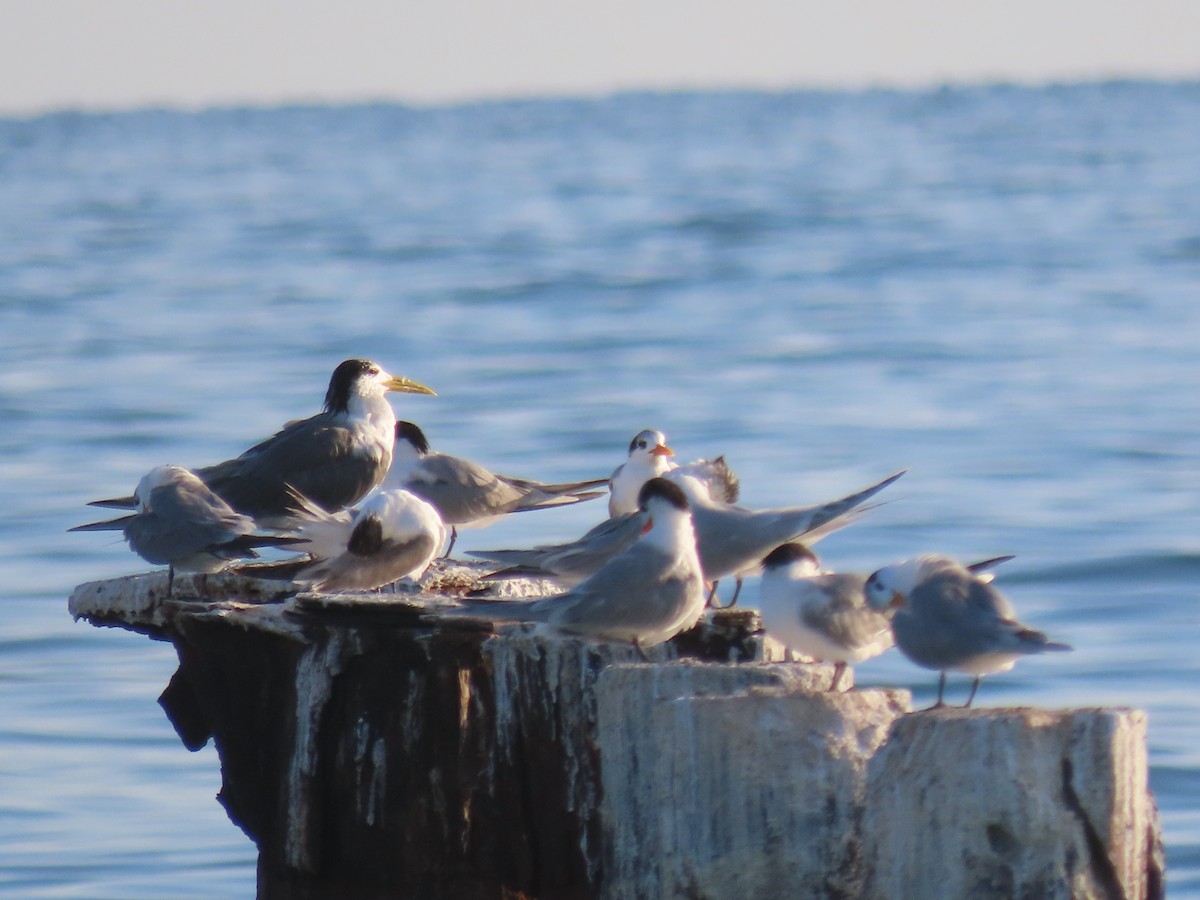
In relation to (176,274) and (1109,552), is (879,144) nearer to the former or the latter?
(176,274)

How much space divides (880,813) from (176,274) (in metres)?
25.5

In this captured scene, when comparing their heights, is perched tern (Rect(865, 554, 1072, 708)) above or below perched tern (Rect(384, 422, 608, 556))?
below

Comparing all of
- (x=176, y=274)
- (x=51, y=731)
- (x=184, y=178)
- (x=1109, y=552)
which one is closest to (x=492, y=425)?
(x=1109, y=552)

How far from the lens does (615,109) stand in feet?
384

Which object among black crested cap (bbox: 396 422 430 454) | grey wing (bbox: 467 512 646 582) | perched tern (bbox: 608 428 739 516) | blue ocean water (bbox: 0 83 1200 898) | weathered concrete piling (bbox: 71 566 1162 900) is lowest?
weathered concrete piling (bbox: 71 566 1162 900)

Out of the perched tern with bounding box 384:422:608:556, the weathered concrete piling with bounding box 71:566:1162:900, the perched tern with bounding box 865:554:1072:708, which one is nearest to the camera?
the weathered concrete piling with bounding box 71:566:1162:900

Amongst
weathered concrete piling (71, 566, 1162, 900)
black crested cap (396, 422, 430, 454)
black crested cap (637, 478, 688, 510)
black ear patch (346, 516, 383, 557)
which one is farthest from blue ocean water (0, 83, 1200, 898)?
black crested cap (637, 478, 688, 510)

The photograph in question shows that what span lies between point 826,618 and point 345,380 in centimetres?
258

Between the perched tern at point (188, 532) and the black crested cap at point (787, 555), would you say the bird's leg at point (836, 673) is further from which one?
the perched tern at point (188, 532)

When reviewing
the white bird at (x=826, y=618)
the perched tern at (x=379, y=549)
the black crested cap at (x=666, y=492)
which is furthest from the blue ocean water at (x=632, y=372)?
the black crested cap at (x=666, y=492)

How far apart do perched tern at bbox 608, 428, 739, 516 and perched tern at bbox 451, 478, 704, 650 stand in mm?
1598

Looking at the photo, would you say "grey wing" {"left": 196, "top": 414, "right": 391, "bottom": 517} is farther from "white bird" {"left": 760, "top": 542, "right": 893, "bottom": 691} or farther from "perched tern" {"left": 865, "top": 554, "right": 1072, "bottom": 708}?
"perched tern" {"left": 865, "top": 554, "right": 1072, "bottom": 708}

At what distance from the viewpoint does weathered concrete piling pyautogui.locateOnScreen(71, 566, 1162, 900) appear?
4.32 m

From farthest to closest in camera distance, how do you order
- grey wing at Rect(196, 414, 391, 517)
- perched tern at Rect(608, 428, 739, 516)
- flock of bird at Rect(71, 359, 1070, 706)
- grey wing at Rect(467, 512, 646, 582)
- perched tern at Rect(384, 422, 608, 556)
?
perched tern at Rect(384, 422, 608, 556)
perched tern at Rect(608, 428, 739, 516)
grey wing at Rect(196, 414, 391, 517)
grey wing at Rect(467, 512, 646, 582)
flock of bird at Rect(71, 359, 1070, 706)
